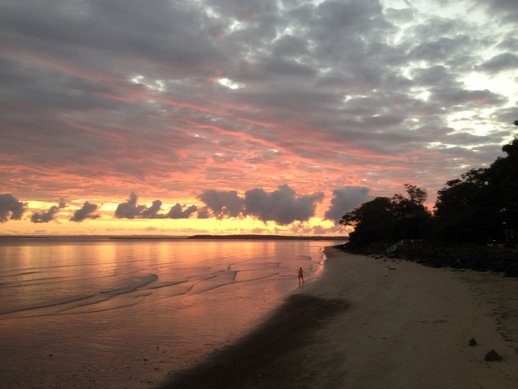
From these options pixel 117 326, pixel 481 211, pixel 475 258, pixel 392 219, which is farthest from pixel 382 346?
pixel 392 219

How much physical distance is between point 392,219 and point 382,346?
83.6 metres

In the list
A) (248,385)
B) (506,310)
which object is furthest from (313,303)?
(248,385)

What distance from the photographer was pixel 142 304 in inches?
1006

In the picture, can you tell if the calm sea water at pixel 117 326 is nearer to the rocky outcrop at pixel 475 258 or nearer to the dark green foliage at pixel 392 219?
the rocky outcrop at pixel 475 258

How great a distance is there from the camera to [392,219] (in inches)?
3642

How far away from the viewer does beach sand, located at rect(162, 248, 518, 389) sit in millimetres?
10008

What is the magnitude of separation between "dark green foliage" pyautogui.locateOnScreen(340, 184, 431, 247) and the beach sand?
55325 millimetres

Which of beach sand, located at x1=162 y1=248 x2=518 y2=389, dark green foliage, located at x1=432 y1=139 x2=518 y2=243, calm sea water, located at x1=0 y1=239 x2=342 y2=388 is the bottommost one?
calm sea water, located at x1=0 y1=239 x2=342 y2=388

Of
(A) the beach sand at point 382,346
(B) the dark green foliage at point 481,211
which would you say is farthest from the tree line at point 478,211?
(A) the beach sand at point 382,346

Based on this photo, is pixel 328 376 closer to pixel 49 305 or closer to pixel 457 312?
pixel 457 312

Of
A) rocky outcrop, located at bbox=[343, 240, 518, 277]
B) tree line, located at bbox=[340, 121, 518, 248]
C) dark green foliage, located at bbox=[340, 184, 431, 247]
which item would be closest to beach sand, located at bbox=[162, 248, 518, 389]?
rocky outcrop, located at bbox=[343, 240, 518, 277]

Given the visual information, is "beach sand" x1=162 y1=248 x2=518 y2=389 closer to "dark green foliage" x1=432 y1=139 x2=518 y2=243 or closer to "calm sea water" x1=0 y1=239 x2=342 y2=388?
"calm sea water" x1=0 y1=239 x2=342 y2=388

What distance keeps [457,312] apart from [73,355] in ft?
47.3

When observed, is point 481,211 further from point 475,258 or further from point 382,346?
point 382,346
